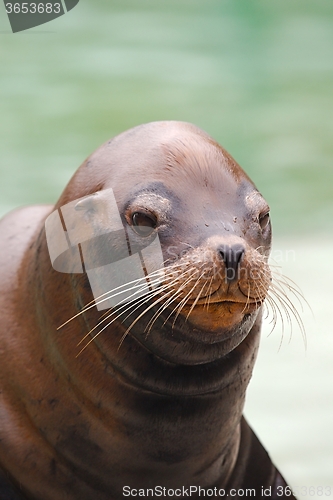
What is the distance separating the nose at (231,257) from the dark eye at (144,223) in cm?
22

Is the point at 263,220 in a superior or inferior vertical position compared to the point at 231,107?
superior

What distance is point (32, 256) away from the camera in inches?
111

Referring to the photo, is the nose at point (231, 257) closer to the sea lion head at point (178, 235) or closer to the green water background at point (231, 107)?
the sea lion head at point (178, 235)

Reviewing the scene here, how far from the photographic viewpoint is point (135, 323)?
252 centimetres

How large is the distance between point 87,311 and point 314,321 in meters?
2.15

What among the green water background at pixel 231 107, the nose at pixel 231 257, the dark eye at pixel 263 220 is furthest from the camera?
the green water background at pixel 231 107

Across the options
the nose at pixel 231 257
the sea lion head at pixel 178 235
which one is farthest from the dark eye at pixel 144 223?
the nose at pixel 231 257

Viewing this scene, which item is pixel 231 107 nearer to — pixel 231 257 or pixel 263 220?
pixel 263 220

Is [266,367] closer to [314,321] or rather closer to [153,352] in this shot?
[314,321]

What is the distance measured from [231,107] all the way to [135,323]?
4.06m

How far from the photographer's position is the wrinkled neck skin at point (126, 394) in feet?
8.50

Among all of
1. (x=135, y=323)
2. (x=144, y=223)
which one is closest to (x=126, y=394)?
(x=135, y=323)

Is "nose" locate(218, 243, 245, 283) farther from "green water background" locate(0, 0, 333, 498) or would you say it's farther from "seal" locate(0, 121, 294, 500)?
"green water background" locate(0, 0, 333, 498)

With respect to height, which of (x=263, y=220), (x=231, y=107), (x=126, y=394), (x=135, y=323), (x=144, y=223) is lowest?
(x=231, y=107)
